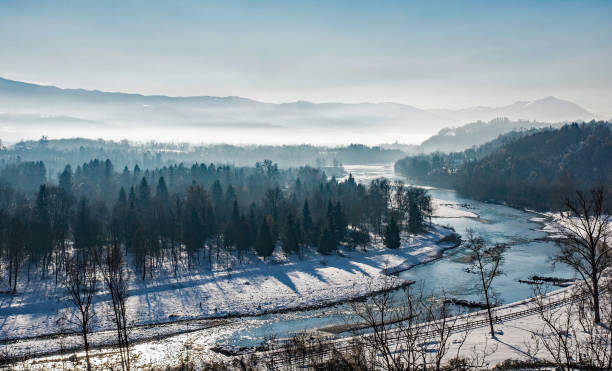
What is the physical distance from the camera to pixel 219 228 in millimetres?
74938

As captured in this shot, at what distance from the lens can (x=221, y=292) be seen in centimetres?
5112

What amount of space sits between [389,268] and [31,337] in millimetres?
44671

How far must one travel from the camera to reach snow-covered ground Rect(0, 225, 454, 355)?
1683 inches

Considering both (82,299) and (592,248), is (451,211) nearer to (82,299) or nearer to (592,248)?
(592,248)

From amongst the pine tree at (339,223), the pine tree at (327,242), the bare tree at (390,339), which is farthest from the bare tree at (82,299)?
the pine tree at (339,223)

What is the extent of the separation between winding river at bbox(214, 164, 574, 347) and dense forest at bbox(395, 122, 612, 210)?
32.3m

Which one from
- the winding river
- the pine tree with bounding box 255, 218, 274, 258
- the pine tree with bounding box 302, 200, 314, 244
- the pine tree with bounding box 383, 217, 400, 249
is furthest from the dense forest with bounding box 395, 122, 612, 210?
the pine tree with bounding box 255, 218, 274, 258

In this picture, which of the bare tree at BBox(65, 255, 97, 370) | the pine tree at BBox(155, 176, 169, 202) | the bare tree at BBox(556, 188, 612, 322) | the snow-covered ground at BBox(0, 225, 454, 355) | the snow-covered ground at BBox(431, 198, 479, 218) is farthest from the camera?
the snow-covered ground at BBox(431, 198, 479, 218)

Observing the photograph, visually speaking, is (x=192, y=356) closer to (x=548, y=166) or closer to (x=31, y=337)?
(x=31, y=337)

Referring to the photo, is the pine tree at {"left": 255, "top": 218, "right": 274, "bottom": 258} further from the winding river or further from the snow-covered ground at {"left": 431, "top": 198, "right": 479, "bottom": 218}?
the snow-covered ground at {"left": 431, "top": 198, "right": 479, "bottom": 218}

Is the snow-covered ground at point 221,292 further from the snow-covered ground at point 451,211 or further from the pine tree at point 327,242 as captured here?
the snow-covered ground at point 451,211

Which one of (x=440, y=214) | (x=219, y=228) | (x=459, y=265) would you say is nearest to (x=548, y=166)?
(x=440, y=214)

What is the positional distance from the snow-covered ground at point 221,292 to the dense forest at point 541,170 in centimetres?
7511

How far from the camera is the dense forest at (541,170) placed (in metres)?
126
